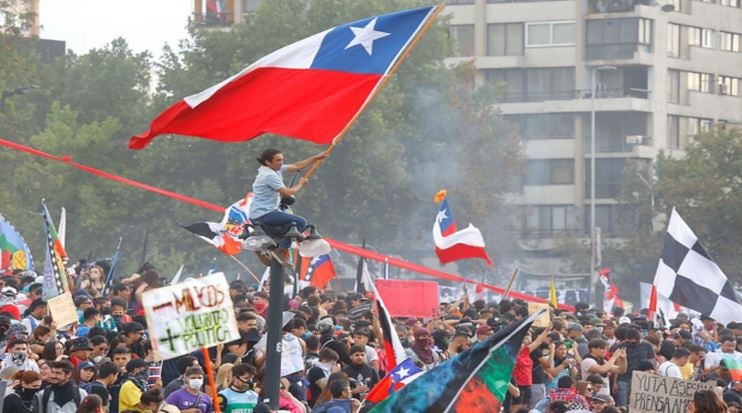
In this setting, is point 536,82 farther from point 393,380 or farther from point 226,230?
point 393,380

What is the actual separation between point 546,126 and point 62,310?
66.5m

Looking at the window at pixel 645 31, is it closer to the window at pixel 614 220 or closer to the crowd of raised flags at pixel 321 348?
the window at pixel 614 220

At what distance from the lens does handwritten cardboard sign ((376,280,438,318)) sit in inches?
961

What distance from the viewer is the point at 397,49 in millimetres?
17156

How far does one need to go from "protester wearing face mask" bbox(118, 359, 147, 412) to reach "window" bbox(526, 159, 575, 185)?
2684 inches

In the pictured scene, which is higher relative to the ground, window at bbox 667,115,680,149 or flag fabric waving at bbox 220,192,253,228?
window at bbox 667,115,680,149

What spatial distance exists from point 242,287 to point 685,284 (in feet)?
21.4

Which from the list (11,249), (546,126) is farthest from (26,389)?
(546,126)

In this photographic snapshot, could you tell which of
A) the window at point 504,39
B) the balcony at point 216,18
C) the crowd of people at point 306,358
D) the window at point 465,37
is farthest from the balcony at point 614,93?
the crowd of people at point 306,358

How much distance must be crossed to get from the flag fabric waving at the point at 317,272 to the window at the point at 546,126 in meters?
50.7

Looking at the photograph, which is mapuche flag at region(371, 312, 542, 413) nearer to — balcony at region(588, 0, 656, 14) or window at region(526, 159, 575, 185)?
balcony at region(588, 0, 656, 14)

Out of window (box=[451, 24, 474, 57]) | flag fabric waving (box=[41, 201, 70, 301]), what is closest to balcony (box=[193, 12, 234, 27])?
window (box=[451, 24, 474, 57])

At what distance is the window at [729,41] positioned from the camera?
285 feet

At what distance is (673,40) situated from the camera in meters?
84.2
